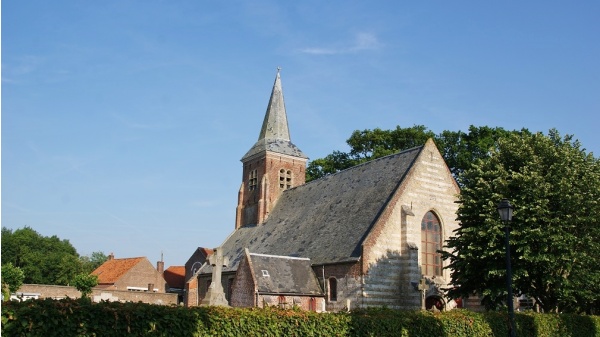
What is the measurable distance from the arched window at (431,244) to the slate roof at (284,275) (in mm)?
6202

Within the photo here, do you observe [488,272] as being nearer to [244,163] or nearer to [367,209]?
[367,209]


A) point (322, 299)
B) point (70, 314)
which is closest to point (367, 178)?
point (322, 299)

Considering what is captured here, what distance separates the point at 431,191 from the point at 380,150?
20289 mm

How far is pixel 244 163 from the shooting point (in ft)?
165

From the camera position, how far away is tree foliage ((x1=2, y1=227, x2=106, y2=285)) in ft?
258

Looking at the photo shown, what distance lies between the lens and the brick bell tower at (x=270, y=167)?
45969mm

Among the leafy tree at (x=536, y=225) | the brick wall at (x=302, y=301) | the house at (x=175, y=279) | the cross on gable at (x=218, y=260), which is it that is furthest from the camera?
the house at (x=175, y=279)

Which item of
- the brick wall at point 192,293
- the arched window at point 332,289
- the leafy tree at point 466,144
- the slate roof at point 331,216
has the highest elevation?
the leafy tree at point 466,144

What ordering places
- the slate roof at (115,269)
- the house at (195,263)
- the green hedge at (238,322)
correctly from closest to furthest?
1. the green hedge at (238,322)
2. the house at (195,263)
3. the slate roof at (115,269)

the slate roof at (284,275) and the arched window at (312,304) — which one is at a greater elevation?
the slate roof at (284,275)

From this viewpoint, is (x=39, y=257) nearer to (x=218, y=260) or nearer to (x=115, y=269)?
(x=115, y=269)

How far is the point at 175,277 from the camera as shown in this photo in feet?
231

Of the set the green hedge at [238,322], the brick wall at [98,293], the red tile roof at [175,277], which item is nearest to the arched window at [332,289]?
the green hedge at [238,322]

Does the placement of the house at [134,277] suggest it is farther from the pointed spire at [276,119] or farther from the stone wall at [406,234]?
the stone wall at [406,234]
